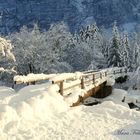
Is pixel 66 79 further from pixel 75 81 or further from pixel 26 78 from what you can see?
pixel 26 78

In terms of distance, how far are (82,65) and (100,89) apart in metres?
31.9

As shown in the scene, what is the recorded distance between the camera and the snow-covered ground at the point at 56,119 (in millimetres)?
12211

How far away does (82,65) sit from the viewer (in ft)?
201

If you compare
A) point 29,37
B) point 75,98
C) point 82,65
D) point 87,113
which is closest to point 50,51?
point 29,37

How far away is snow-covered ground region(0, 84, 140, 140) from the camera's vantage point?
40.1 feet

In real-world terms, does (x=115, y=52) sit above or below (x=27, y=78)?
below

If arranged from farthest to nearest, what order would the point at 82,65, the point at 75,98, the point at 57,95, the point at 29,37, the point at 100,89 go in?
the point at 82,65
the point at 29,37
the point at 100,89
the point at 75,98
the point at 57,95

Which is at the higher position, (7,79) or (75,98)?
(75,98)

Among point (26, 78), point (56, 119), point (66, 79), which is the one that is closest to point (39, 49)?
point (66, 79)

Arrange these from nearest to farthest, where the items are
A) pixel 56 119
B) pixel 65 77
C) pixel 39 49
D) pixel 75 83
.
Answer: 1. pixel 56 119
2. pixel 65 77
3. pixel 75 83
4. pixel 39 49

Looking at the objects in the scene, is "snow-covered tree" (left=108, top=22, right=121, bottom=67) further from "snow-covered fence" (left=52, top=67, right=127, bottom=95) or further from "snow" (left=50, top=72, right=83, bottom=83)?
"snow" (left=50, top=72, right=83, bottom=83)

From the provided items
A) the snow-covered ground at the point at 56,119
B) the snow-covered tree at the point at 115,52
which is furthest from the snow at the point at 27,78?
the snow-covered tree at the point at 115,52

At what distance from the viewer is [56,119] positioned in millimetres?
13984

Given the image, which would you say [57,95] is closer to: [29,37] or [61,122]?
[61,122]
